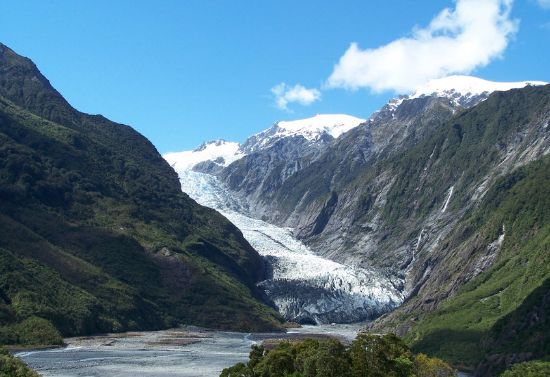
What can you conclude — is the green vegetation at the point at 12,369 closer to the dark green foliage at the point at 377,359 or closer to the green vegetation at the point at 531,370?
the dark green foliage at the point at 377,359

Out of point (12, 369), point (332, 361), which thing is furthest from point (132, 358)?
point (332, 361)

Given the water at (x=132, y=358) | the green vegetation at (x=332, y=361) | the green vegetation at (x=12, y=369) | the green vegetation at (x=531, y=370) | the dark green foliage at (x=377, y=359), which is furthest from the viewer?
the water at (x=132, y=358)

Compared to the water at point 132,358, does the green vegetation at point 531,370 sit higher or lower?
higher

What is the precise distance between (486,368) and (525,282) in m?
49.0

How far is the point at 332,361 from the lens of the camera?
88.3 meters

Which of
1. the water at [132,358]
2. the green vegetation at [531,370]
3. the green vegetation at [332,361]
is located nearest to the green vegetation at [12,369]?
the green vegetation at [332,361]

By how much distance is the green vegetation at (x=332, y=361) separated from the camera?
88.9 meters

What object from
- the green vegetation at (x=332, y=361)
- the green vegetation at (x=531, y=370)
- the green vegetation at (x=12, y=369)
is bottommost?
the green vegetation at (x=12, y=369)

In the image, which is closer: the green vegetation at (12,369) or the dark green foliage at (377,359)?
the green vegetation at (12,369)

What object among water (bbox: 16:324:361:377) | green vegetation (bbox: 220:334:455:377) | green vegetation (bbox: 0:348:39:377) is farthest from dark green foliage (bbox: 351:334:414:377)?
water (bbox: 16:324:361:377)

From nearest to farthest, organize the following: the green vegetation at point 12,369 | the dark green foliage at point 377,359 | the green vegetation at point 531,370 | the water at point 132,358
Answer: the green vegetation at point 12,369 < the dark green foliage at point 377,359 < the green vegetation at point 531,370 < the water at point 132,358

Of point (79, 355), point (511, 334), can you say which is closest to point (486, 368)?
point (511, 334)

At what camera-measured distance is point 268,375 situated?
313ft

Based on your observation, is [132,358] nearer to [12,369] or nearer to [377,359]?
[12,369]
